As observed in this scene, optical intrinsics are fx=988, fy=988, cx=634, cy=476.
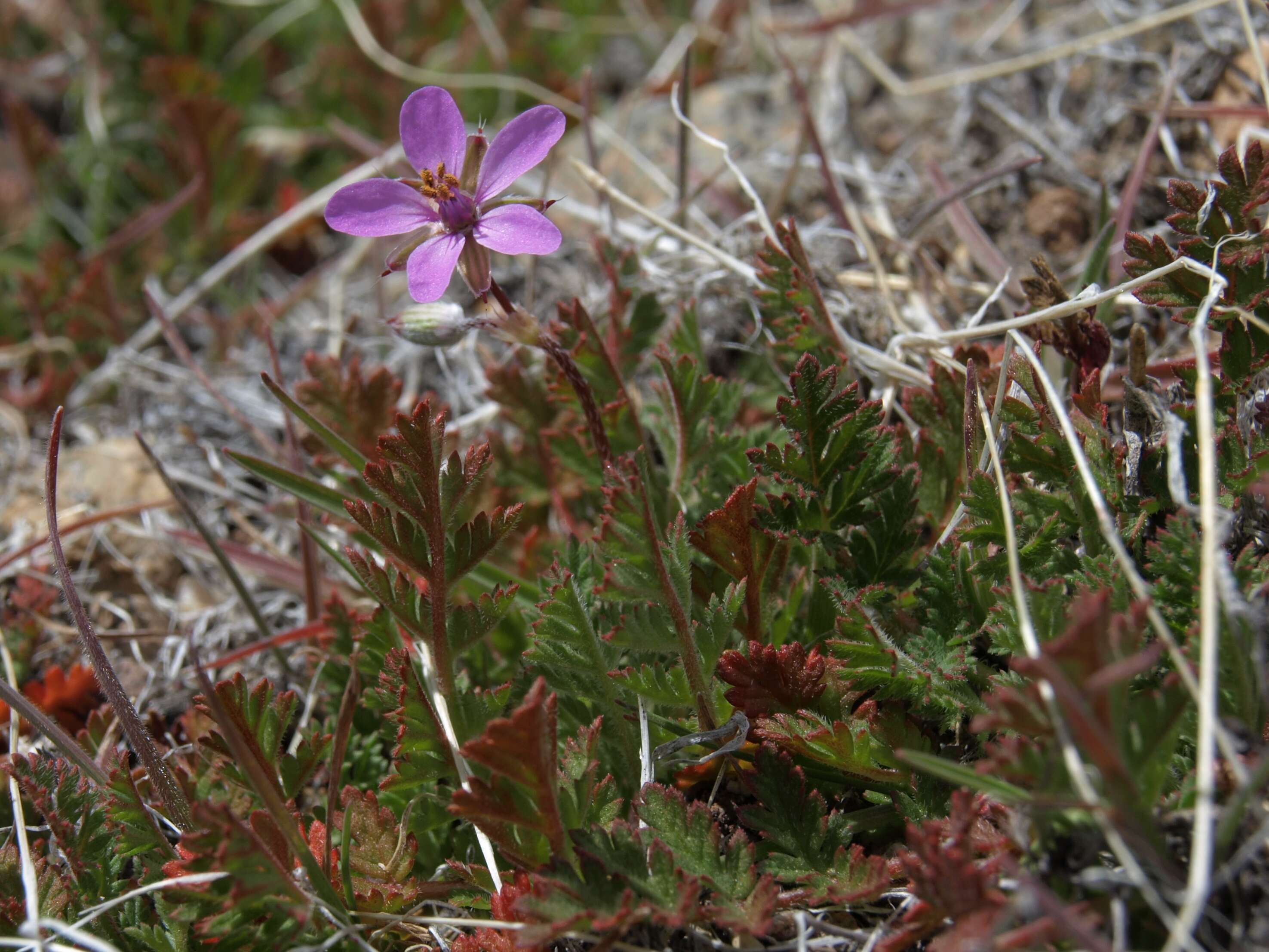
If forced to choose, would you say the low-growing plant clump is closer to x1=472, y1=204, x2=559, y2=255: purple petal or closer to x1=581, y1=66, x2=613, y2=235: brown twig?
x1=472, y1=204, x2=559, y2=255: purple petal

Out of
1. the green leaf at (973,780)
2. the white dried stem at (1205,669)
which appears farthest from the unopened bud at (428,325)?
the white dried stem at (1205,669)

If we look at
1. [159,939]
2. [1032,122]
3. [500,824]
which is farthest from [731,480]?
[1032,122]

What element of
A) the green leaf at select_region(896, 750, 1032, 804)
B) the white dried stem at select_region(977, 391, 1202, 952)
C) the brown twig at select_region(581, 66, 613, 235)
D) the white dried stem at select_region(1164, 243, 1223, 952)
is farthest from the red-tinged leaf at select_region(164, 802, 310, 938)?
the brown twig at select_region(581, 66, 613, 235)

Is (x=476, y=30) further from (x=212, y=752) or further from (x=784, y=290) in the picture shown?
Answer: (x=212, y=752)

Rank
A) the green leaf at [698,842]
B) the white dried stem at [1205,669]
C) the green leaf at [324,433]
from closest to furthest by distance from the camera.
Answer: the white dried stem at [1205,669], the green leaf at [698,842], the green leaf at [324,433]

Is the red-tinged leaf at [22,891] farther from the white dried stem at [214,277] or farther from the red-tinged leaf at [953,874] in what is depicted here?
the white dried stem at [214,277]

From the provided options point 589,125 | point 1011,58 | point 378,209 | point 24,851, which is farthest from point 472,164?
point 1011,58
